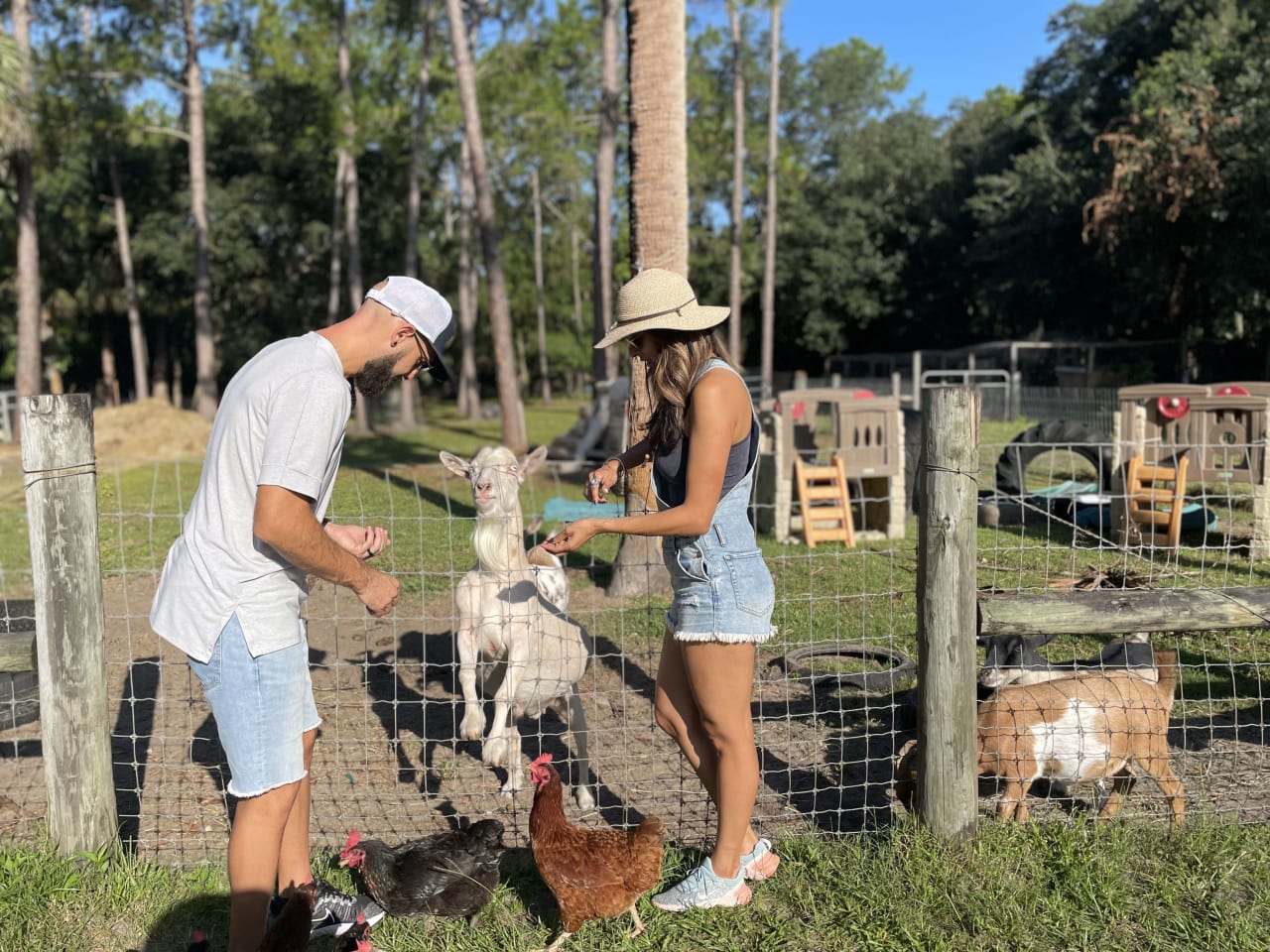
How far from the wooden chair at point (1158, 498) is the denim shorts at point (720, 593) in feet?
23.6

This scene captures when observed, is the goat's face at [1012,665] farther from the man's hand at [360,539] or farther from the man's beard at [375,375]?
the man's beard at [375,375]

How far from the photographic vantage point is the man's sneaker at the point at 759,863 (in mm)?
3637

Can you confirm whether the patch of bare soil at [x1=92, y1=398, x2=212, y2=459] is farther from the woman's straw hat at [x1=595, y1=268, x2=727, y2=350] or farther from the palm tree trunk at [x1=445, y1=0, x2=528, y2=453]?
the woman's straw hat at [x1=595, y1=268, x2=727, y2=350]

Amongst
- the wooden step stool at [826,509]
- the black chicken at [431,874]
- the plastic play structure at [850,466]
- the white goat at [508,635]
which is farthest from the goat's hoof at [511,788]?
the plastic play structure at [850,466]

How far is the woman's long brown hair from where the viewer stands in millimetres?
3285

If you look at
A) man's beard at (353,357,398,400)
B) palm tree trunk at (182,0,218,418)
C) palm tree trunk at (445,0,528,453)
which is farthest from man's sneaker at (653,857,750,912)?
palm tree trunk at (182,0,218,418)

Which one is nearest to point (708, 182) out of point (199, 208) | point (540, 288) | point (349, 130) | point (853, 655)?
point (540, 288)

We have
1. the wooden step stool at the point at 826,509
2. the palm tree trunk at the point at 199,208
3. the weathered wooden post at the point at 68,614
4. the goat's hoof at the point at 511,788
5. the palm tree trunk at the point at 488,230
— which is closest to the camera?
the weathered wooden post at the point at 68,614

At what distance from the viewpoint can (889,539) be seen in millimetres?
10766

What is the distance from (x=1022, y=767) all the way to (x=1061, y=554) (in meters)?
5.32

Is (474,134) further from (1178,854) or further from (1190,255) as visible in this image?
(1190,255)

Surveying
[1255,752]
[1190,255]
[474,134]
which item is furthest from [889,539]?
[1190,255]

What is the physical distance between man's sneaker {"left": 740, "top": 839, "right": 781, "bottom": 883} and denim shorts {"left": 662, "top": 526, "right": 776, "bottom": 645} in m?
0.81

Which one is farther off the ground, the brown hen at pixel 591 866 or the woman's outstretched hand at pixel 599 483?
the woman's outstretched hand at pixel 599 483
